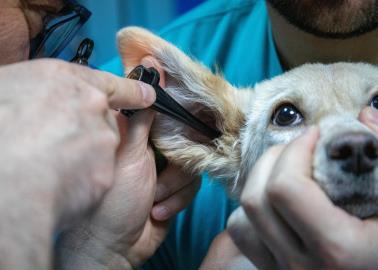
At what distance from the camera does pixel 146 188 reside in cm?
127

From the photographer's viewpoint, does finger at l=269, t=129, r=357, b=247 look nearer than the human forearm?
No

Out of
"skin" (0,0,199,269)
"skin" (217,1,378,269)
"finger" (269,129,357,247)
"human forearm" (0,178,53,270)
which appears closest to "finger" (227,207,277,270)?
"skin" (217,1,378,269)

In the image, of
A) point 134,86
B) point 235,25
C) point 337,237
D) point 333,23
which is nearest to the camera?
point 337,237

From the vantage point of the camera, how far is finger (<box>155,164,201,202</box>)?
53.3 inches

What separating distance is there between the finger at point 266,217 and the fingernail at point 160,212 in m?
0.47

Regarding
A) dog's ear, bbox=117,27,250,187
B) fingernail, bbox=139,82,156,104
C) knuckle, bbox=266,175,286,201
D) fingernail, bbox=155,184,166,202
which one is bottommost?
fingernail, bbox=155,184,166,202

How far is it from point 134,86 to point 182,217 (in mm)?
725

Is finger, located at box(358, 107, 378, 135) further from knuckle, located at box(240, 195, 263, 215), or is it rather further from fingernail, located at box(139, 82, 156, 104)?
fingernail, located at box(139, 82, 156, 104)

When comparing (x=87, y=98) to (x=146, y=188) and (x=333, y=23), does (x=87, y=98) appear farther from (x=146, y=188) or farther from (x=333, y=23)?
(x=333, y=23)

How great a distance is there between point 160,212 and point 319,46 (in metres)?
0.71

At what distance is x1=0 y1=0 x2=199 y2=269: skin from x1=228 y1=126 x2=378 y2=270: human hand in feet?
0.87

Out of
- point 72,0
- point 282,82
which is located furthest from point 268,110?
point 72,0

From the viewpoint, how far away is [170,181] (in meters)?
1.36

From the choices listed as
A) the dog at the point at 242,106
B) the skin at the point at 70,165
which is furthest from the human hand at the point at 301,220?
the skin at the point at 70,165
